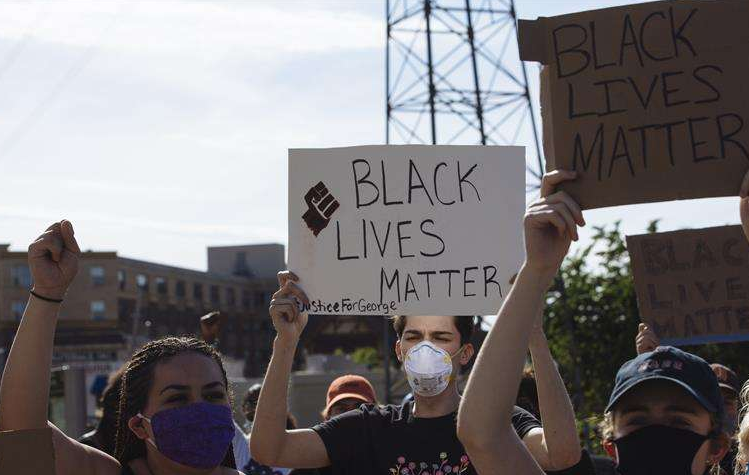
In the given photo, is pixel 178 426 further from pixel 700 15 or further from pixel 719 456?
pixel 700 15

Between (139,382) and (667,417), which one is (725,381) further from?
(139,382)

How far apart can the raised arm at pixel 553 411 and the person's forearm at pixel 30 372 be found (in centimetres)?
137

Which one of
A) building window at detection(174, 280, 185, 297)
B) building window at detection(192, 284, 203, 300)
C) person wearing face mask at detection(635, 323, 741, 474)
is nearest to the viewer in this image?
person wearing face mask at detection(635, 323, 741, 474)

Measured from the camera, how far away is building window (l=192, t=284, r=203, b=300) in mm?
78688

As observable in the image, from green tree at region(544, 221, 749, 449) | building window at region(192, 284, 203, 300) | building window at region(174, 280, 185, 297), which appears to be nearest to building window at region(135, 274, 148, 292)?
building window at region(174, 280, 185, 297)

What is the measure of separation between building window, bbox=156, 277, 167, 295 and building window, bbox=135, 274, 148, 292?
1.03 m

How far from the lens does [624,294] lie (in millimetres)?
18328

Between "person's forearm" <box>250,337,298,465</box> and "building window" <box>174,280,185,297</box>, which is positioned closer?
"person's forearm" <box>250,337,298,465</box>

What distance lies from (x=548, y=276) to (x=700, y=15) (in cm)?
93

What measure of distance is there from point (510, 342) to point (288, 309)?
165 cm

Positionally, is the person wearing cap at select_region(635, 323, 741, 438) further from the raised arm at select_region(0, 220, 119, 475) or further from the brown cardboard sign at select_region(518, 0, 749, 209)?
the raised arm at select_region(0, 220, 119, 475)

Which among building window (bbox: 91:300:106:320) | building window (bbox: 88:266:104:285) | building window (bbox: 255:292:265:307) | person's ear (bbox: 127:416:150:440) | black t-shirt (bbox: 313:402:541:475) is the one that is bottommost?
black t-shirt (bbox: 313:402:541:475)

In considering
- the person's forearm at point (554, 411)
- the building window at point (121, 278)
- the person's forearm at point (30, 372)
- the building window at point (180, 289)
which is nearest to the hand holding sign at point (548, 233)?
the person's forearm at point (554, 411)

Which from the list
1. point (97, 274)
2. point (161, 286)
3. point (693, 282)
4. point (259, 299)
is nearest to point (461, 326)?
point (693, 282)
